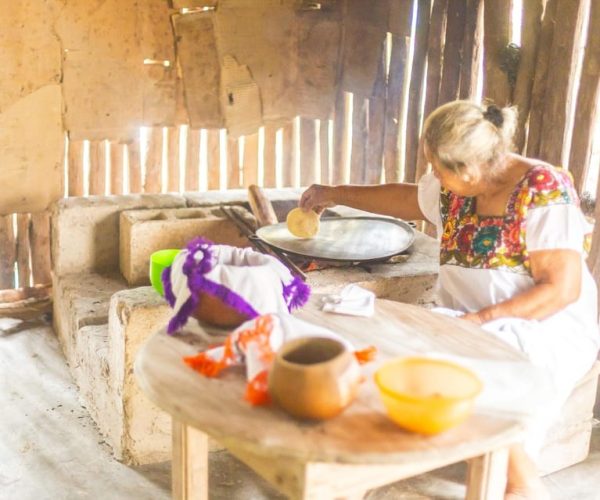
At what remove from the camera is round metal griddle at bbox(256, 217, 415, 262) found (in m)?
3.32

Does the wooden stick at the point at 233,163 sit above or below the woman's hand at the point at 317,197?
below

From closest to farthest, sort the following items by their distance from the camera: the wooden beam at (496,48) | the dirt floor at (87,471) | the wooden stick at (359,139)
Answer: the dirt floor at (87,471) → the wooden beam at (496,48) → the wooden stick at (359,139)

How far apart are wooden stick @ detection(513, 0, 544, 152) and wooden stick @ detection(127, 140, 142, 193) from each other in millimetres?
2530

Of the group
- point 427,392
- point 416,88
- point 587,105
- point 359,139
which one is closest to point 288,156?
point 359,139

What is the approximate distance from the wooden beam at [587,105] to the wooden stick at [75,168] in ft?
10.1

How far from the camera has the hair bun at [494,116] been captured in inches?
101

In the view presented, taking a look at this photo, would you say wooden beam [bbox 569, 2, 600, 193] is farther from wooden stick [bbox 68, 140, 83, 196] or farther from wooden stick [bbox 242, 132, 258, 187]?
wooden stick [bbox 68, 140, 83, 196]

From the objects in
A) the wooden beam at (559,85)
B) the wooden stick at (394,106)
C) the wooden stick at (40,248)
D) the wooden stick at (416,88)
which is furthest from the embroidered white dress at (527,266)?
the wooden stick at (40,248)

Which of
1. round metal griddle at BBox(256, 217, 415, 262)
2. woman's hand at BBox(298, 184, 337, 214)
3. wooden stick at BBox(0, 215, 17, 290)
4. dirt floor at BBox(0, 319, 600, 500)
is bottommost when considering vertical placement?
dirt floor at BBox(0, 319, 600, 500)

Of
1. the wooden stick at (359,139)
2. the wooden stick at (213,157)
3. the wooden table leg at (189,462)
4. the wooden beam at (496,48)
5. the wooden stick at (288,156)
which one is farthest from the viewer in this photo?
the wooden stick at (288,156)

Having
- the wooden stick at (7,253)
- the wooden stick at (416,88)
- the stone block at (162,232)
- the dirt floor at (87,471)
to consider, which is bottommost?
the dirt floor at (87,471)

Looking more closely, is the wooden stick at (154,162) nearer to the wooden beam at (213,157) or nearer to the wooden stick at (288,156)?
the wooden beam at (213,157)

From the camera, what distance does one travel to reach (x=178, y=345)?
2.08 meters

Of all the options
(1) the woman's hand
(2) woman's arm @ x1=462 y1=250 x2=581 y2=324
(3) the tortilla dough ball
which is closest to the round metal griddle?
(3) the tortilla dough ball
